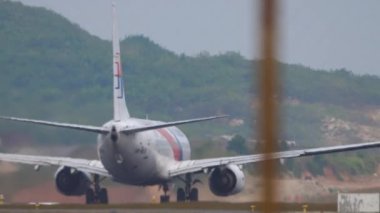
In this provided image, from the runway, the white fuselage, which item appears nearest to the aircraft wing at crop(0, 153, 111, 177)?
the white fuselage

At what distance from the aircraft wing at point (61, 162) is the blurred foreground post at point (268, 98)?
52.0 meters

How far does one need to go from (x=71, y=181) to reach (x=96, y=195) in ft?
5.67

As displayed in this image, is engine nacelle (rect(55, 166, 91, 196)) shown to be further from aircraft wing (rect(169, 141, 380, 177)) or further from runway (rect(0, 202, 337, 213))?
runway (rect(0, 202, 337, 213))

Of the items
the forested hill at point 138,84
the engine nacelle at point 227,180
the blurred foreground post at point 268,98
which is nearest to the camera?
the blurred foreground post at point 268,98

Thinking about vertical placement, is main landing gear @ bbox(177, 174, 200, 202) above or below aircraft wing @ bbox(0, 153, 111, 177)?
below

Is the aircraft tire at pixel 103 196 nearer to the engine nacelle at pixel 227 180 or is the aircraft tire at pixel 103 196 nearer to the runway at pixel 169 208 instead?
the engine nacelle at pixel 227 180

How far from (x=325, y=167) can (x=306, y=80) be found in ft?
46.5

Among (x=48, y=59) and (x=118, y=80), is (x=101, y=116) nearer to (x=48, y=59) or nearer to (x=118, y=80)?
(x=118, y=80)

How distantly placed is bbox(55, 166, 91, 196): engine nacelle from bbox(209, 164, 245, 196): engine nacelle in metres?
6.45

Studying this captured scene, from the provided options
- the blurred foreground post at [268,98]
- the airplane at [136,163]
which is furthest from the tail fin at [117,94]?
the blurred foreground post at [268,98]

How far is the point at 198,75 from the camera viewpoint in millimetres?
89000

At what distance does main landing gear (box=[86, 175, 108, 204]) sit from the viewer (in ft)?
196

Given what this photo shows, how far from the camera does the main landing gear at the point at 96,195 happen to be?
A: 196 ft

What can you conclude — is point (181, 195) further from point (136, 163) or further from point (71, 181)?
point (71, 181)
